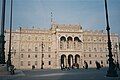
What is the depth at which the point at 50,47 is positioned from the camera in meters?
83.9

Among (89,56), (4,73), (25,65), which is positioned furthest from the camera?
(89,56)

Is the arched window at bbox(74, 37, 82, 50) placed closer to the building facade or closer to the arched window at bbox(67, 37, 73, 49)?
the building facade

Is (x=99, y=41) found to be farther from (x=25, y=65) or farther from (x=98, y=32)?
(x=25, y=65)

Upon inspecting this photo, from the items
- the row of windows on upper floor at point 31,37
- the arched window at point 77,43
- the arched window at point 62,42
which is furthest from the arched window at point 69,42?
the row of windows on upper floor at point 31,37

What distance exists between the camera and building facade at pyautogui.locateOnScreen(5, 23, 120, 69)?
80375mm

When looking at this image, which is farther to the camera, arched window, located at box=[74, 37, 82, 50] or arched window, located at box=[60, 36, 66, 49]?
arched window, located at box=[74, 37, 82, 50]

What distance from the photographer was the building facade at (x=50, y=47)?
80.4 m

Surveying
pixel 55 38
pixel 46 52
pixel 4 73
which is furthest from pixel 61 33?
pixel 4 73

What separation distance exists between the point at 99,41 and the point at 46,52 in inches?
912

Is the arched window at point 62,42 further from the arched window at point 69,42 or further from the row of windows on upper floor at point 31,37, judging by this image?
the row of windows on upper floor at point 31,37

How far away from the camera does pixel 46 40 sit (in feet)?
277

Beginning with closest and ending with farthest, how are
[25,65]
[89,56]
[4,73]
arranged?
[4,73] → [25,65] → [89,56]

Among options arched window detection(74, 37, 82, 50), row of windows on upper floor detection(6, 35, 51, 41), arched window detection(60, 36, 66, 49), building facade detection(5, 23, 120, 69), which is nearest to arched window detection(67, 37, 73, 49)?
building facade detection(5, 23, 120, 69)

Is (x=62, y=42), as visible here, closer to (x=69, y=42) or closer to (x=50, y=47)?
(x=69, y=42)
